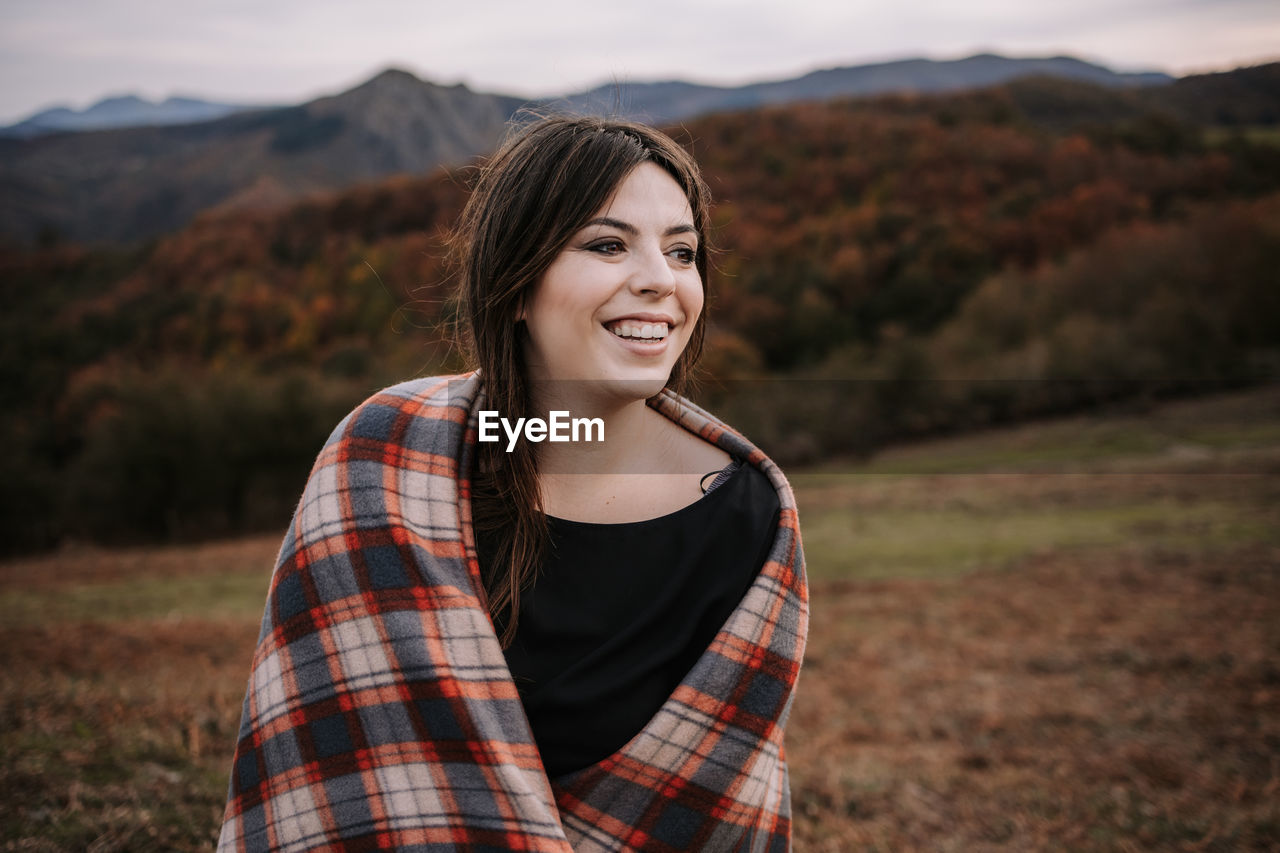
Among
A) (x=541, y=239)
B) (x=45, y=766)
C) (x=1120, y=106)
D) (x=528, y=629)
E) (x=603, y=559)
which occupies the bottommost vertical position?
(x=45, y=766)

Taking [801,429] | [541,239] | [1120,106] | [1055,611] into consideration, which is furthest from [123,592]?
[1120,106]

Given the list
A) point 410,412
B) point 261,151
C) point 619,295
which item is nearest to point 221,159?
point 261,151

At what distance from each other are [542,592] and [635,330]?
0.62m

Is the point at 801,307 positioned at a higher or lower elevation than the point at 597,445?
lower

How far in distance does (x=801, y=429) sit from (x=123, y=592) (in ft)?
71.1

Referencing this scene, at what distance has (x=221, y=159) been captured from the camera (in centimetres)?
8669

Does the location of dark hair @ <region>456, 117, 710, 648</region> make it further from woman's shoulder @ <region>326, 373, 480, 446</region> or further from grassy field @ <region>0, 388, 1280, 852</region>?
grassy field @ <region>0, 388, 1280, 852</region>

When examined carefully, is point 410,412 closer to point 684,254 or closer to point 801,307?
point 684,254

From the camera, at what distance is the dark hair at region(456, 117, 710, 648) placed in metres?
1.80

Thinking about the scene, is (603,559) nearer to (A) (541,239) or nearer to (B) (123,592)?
(A) (541,239)

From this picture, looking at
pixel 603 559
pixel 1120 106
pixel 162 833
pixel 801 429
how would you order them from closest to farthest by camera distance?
pixel 603 559 → pixel 162 833 → pixel 801 429 → pixel 1120 106

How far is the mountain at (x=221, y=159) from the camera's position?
7062 centimetres

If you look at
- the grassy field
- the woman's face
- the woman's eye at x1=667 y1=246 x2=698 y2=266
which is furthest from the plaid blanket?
the grassy field

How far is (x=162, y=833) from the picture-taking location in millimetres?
2455
